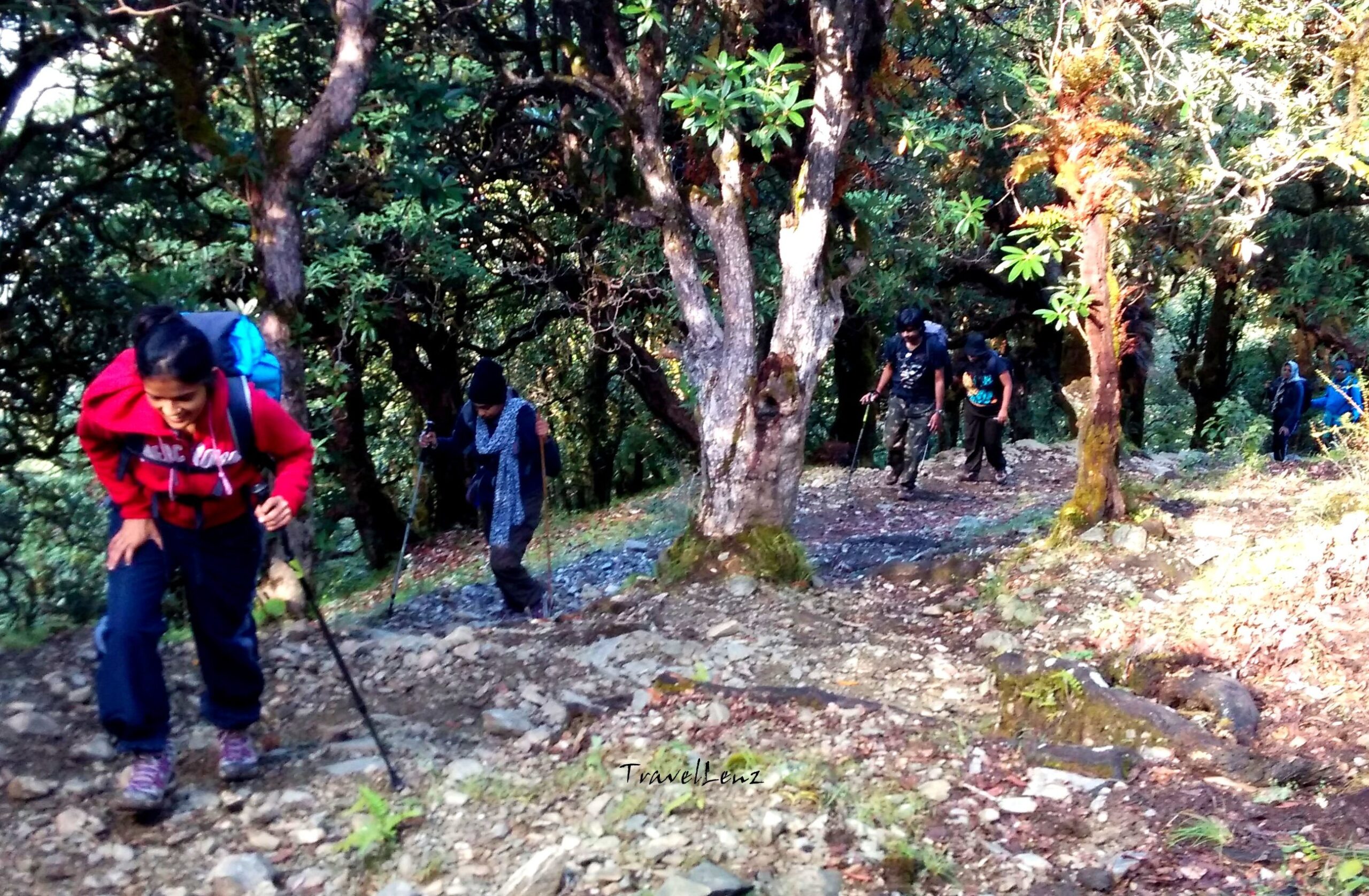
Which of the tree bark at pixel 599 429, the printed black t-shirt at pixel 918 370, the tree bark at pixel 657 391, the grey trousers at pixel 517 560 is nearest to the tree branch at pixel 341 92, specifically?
the grey trousers at pixel 517 560

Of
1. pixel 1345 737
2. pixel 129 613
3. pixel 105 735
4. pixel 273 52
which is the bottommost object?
pixel 1345 737

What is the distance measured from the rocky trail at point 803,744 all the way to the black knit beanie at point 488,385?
1.48 meters

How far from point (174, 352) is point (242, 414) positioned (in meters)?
0.42

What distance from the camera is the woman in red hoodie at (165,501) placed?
385 cm

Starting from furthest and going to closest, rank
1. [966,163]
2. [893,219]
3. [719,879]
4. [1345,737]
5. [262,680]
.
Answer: [893,219]
[966,163]
[1345,737]
[262,680]
[719,879]

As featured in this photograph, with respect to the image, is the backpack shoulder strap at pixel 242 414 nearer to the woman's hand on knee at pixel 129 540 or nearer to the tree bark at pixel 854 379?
the woman's hand on knee at pixel 129 540

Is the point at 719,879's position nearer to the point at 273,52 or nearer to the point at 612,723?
the point at 612,723

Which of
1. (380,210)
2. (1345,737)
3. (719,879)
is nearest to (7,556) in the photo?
(380,210)

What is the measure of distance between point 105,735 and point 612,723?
2.12 metres

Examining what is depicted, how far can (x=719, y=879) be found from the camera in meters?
3.70

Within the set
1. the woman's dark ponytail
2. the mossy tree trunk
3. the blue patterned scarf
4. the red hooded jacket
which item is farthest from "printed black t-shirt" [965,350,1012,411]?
the woman's dark ponytail

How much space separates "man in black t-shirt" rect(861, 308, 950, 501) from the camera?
1134 centimetres

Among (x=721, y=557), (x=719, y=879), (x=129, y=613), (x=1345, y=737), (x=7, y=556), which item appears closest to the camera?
(x=719, y=879)

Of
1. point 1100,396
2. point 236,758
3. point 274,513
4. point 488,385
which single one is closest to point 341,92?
point 488,385
